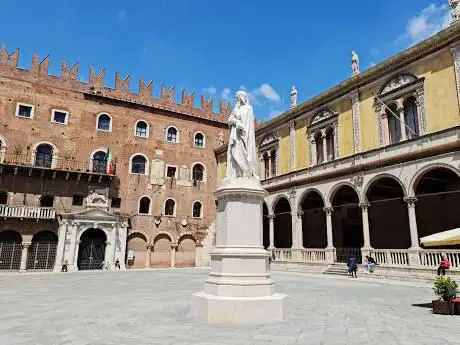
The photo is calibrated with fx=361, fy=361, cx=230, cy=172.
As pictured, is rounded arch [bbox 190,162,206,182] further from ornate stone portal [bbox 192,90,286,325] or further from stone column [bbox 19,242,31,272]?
ornate stone portal [bbox 192,90,286,325]

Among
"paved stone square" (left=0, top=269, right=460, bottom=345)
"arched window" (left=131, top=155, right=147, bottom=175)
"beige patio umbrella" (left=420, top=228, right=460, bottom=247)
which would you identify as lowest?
"paved stone square" (left=0, top=269, right=460, bottom=345)

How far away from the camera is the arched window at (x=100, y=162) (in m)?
24.3

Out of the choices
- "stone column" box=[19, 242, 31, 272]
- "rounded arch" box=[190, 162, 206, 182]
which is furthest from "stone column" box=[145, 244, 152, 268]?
"stone column" box=[19, 242, 31, 272]

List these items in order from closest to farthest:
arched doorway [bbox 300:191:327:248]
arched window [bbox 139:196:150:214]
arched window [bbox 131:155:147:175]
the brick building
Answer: the brick building → arched doorway [bbox 300:191:327:248] → arched window [bbox 139:196:150:214] → arched window [bbox 131:155:147:175]

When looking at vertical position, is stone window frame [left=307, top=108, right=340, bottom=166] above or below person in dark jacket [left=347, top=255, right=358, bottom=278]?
above

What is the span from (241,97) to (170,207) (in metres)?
20.4

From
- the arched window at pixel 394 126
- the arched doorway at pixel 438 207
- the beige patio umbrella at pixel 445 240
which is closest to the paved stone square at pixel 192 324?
the beige patio umbrella at pixel 445 240

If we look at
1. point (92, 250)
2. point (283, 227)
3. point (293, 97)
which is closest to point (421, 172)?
point (293, 97)

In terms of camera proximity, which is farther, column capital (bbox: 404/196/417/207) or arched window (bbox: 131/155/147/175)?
arched window (bbox: 131/155/147/175)

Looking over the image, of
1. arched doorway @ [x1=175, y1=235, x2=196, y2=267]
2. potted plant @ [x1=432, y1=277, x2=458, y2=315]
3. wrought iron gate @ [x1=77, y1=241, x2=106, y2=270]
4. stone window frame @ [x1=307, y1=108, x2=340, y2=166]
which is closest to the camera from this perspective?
potted plant @ [x1=432, y1=277, x2=458, y2=315]

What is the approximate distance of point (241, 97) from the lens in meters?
7.25

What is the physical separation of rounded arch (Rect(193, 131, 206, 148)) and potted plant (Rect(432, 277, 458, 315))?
75.7ft

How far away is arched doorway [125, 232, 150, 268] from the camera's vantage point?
24141 millimetres

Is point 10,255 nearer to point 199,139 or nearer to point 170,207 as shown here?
point 170,207
